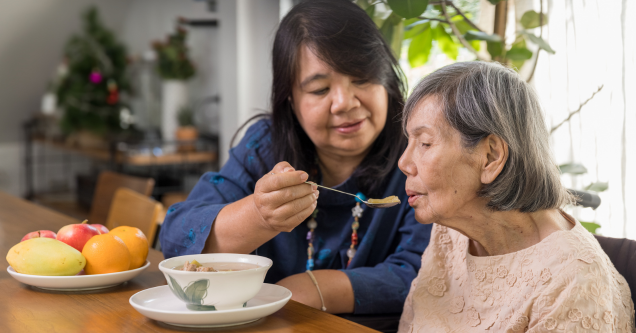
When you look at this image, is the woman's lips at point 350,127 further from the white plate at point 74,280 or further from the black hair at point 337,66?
the white plate at point 74,280

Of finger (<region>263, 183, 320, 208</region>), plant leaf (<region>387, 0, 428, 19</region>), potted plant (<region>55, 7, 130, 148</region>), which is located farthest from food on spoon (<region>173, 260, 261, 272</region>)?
potted plant (<region>55, 7, 130, 148</region>)

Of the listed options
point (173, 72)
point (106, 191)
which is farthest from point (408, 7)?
point (173, 72)

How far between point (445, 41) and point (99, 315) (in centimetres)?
141

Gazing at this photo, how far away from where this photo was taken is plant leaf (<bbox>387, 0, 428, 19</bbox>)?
1.40 meters

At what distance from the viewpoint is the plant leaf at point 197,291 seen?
2.66ft

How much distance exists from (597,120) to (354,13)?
927 mm

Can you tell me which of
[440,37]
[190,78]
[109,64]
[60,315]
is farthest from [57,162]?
[60,315]

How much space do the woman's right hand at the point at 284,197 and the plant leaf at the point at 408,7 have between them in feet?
1.88

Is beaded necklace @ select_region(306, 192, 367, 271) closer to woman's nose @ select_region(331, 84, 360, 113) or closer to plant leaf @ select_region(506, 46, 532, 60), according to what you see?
woman's nose @ select_region(331, 84, 360, 113)

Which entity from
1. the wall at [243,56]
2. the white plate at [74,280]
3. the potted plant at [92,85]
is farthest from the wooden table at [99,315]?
the potted plant at [92,85]

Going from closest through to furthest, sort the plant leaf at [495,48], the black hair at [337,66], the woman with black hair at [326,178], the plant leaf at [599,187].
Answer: the woman with black hair at [326,178], the black hair at [337,66], the plant leaf at [599,187], the plant leaf at [495,48]

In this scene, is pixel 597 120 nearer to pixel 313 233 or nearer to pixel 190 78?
pixel 313 233

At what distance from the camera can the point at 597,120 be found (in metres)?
1.78

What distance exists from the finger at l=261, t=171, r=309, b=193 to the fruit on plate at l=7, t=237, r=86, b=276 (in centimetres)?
37
